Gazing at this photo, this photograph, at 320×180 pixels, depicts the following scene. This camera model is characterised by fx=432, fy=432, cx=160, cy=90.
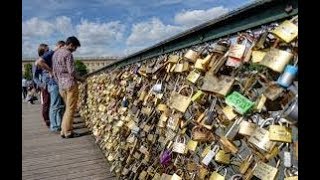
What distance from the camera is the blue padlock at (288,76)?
1566 mm

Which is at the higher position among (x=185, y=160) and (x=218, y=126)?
(x=218, y=126)

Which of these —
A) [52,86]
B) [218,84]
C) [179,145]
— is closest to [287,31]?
[218,84]

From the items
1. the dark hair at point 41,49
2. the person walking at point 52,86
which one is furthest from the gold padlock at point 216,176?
the dark hair at point 41,49

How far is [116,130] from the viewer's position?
5.01 m

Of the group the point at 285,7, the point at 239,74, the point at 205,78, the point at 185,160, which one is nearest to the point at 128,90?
the point at 185,160

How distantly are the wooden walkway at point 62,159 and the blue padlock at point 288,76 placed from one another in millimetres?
3320

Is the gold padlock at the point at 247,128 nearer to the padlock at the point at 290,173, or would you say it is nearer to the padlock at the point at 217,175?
the padlock at the point at 290,173

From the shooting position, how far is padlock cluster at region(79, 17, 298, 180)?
167 centimetres

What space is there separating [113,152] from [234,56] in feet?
10.7

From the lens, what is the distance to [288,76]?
1580mm

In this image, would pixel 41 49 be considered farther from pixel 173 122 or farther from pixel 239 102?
pixel 239 102

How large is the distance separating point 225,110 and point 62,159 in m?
3.92

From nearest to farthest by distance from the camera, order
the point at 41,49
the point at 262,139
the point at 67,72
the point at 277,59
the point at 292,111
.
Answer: the point at 292,111 → the point at 277,59 → the point at 262,139 → the point at 67,72 → the point at 41,49
